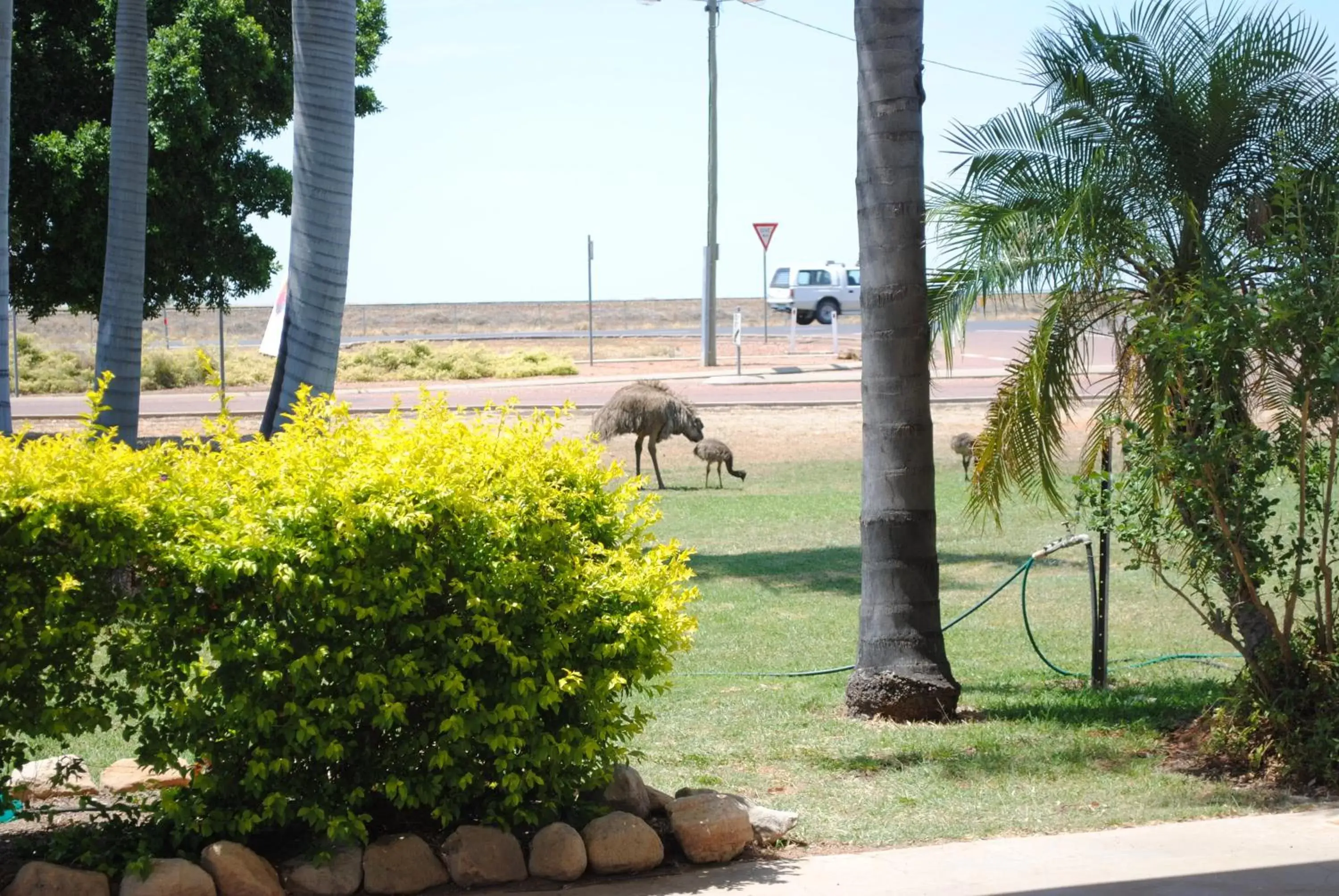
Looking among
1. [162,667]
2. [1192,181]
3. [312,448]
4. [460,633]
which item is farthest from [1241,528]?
[162,667]

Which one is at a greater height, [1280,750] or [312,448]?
[312,448]

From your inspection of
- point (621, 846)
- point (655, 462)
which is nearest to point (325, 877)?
point (621, 846)

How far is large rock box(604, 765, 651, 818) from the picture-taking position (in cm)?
609

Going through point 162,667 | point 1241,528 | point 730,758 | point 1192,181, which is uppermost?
point 1192,181

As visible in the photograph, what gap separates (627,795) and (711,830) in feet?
1.53

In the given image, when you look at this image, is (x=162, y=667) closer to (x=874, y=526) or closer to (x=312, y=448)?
(x=312, y=448)

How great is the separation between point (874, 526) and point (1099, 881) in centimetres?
341

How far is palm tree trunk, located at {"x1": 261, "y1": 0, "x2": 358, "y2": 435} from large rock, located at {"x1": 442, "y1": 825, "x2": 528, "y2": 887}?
486 centimetres

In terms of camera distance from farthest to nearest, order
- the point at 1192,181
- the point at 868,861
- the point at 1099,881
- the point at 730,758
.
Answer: the point at 1192,181, the point at 730,758, the point at 868,861, the point at 1099,881

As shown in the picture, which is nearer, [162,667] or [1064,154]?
[162,667]

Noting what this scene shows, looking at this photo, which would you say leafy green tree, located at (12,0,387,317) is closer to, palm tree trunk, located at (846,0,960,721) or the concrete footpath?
palm tree trunk, located at (846,0,960,721)

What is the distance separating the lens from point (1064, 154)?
866cm

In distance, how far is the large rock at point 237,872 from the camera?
532 cm

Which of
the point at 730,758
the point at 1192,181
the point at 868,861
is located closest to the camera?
the point at 868,861
